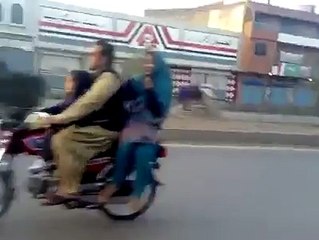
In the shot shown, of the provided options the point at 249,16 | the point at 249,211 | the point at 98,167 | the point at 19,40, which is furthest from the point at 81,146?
the point at 249,16

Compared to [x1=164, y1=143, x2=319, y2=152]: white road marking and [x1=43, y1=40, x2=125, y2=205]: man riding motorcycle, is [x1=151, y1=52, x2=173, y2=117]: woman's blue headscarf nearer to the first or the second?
[x1=43, y1=40, x2=125, y2=205]: man riding motorcycle

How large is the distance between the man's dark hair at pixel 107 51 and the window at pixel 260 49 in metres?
32.5

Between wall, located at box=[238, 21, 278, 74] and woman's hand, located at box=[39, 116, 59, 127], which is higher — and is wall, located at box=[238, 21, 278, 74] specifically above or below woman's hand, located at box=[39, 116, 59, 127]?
below

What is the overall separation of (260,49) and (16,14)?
17261 millimetres

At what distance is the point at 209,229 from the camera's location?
23.9 feet

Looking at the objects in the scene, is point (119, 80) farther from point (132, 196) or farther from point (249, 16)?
point (249, 16)

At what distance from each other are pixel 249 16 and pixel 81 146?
35.7 metres

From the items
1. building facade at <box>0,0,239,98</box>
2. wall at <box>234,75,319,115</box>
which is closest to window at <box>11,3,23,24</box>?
building facade at <box>0,0,239,98</box>

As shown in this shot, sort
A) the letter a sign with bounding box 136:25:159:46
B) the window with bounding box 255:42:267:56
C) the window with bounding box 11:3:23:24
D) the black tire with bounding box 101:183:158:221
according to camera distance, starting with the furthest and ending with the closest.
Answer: the window with bounding box 255:42:267:56
the letter a sign with bounding box 136:25:159:46
the window with bounding box 11:3:23:24
the black tire with bounding box 101:183:158:221

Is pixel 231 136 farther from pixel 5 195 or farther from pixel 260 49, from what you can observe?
pixel 260 49

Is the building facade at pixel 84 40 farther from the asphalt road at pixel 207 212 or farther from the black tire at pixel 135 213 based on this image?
the black tire at pixel 135 213

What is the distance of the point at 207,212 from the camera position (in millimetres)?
8148

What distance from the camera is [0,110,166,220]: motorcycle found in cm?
672

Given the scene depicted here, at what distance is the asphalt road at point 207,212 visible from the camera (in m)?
6.91
